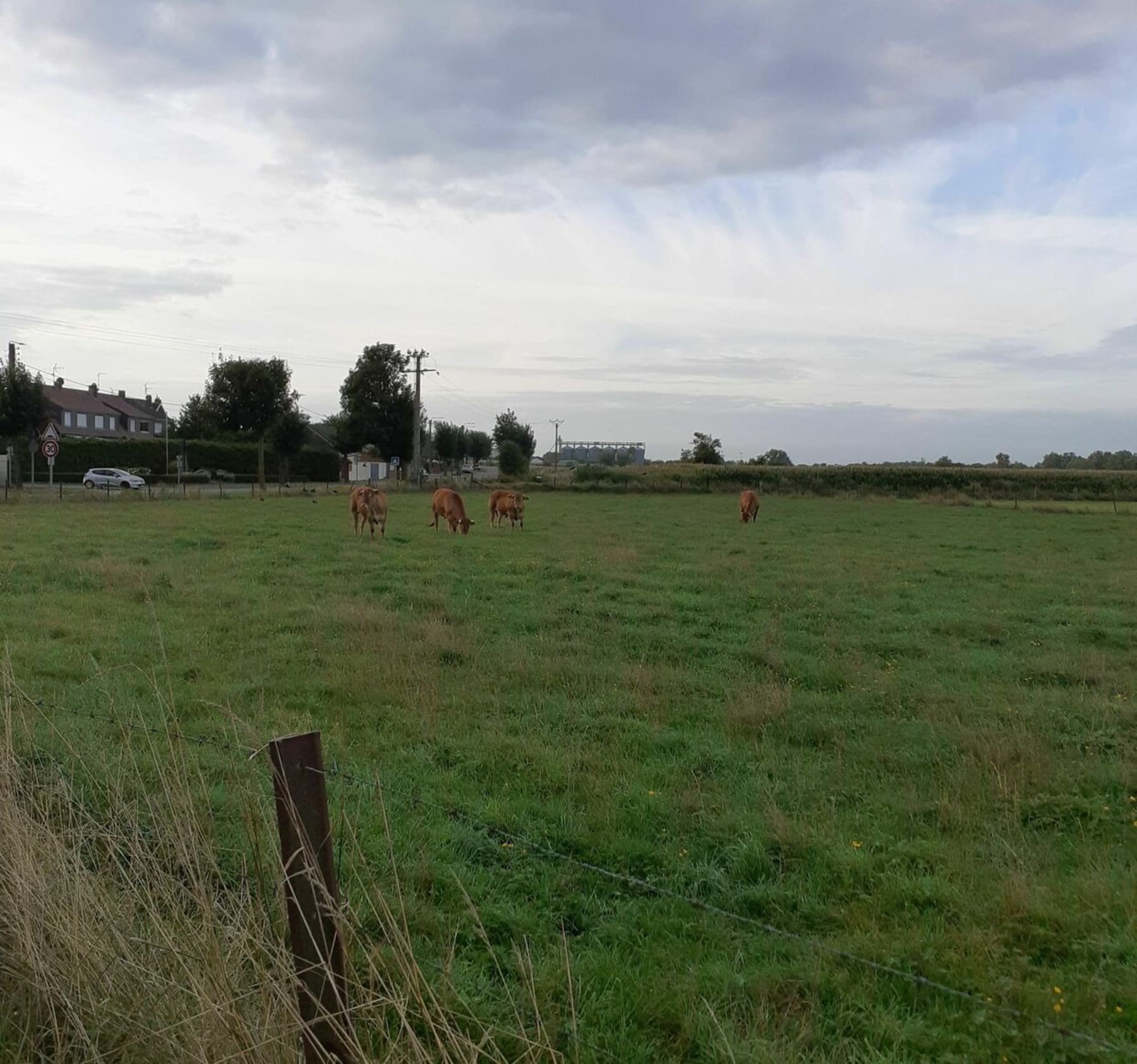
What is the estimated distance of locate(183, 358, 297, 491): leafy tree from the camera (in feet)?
173

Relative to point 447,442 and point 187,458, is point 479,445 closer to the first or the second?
point 447,442

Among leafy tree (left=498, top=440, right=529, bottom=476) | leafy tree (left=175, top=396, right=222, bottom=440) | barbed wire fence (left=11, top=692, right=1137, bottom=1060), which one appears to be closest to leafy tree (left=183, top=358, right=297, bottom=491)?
leafy tree (left=175, top=396, right=222, bottom=440)

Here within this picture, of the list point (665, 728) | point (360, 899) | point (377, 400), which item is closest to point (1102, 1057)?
point (360, 899)

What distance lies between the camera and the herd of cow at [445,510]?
2306 centimetres

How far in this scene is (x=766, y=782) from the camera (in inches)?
230

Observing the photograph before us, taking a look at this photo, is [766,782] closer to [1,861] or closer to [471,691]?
[471,691]

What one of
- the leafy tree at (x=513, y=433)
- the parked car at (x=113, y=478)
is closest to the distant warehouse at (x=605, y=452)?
the leafy tree at (x=513, y=433)

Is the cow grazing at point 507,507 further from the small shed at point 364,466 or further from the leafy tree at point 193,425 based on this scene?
the small shed at point 364,466

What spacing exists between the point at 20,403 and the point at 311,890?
45847 mm

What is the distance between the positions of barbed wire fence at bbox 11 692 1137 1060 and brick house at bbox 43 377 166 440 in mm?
83429

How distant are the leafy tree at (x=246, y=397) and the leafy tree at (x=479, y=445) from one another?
5723 centimetres

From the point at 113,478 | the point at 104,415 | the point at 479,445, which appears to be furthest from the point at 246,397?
the point at 479,445

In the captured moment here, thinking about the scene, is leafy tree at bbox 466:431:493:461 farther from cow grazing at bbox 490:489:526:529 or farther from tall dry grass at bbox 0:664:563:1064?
tall dry grass at bbox 0:664:563:1064

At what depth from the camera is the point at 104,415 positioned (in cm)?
9212
